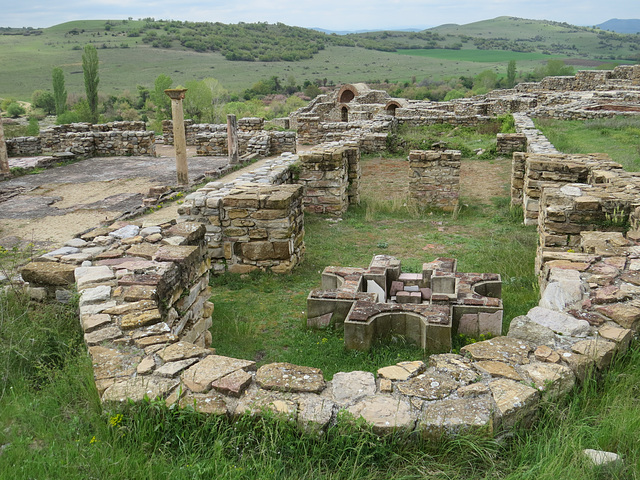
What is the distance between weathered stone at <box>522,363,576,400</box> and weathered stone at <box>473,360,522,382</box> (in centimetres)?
10

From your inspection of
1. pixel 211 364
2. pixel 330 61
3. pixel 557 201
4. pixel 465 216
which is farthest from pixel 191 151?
pixel 330 61

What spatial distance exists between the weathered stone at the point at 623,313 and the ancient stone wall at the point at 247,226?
4.21 metres

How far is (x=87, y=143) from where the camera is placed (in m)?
18.8

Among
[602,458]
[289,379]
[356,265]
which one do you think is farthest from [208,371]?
[356,265]

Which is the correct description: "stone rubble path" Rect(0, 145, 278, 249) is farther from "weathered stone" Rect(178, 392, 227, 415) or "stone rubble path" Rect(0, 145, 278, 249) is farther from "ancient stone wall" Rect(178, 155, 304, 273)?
"weathered stone" Rect(178, 392, 227, 415)

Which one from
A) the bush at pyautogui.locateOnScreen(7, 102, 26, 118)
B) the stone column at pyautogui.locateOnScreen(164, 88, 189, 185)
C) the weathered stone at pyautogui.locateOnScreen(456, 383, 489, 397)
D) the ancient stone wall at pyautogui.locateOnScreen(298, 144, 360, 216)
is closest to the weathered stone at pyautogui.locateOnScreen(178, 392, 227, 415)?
the weathered stone at pyautogui.locateOnScreen(456, 383, 489, 397)

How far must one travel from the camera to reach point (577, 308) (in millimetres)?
4469

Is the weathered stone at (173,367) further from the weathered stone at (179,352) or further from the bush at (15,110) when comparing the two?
the bush at (15,110)

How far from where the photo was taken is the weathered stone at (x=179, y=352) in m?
3.71

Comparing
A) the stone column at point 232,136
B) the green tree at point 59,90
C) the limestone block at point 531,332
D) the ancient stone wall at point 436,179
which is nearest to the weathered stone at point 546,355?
the limestone block at point 531,332

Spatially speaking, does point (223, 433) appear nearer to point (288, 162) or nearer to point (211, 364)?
point (211, 364)

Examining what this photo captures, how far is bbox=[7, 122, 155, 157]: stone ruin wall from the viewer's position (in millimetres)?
18734

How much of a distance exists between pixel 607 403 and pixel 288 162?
8273 millimetres

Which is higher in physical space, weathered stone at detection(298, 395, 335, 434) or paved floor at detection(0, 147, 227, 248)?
weathered stone at detection(298, 395, 335, 434)
